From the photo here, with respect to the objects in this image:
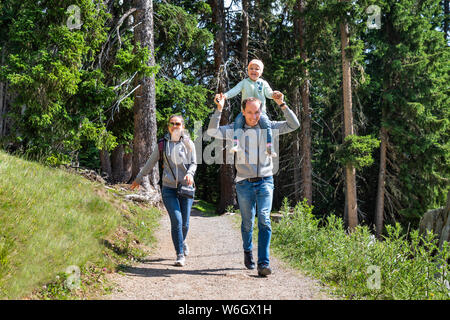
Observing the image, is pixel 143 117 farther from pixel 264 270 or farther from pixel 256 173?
pixel 264 270

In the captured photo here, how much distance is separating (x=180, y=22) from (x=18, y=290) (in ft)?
40.8

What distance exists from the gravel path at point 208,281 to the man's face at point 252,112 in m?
2.02

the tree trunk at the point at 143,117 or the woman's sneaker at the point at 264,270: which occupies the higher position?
the tree trunk at the point at 143,117

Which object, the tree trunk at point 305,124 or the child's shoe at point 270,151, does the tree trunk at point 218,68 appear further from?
the child's shoe at point 270,151

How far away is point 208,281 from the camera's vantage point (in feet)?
15.1

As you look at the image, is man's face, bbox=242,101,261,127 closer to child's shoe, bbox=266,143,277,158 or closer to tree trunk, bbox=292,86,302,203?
child's shoe, bbox=266,143,277,158

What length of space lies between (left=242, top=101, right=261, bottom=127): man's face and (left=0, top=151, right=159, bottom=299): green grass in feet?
8.69

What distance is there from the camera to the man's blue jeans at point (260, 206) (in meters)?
4.75

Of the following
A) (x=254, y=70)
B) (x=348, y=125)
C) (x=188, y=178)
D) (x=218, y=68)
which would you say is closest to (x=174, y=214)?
(x=188, y=178)

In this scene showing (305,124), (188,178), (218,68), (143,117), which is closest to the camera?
(188,178)

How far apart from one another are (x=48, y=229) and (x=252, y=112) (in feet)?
9.54

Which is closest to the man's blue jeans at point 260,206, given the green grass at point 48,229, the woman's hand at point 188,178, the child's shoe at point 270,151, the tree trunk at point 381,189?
the child's shoe at point 270,151

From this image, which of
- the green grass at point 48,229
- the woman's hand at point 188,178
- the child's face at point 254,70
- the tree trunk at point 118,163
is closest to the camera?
the green grass at point 48,229

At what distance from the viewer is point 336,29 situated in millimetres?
17188
